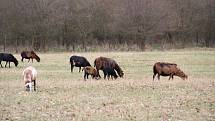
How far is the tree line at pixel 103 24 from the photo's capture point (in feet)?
225

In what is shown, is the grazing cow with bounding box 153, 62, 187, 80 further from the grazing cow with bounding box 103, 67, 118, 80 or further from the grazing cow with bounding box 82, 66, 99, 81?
the grazing cow with bounding box 82, 66, 99, 81

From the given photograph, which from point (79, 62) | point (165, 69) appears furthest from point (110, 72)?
point (79, 62)

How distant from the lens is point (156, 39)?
71.3 metres

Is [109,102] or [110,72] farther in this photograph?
[110,72]

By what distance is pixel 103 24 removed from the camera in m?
70.5

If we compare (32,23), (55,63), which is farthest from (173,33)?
(55,63)

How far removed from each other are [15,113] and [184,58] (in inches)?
1278

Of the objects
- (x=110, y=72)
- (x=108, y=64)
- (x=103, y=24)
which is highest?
(x=103, y=24)

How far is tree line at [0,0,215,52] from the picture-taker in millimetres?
68438

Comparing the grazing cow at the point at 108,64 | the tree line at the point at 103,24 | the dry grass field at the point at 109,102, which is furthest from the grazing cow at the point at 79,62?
the tree line at the point at 103,24

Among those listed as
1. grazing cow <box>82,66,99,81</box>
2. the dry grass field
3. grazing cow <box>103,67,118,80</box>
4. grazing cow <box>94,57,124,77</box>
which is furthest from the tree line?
the dry grass field

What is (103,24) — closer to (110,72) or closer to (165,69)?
(110,72)

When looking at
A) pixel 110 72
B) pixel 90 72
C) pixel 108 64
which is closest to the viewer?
pixel 90 72

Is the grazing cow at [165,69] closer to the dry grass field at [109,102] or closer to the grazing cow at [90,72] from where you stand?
the grazing cow at [90,72]
